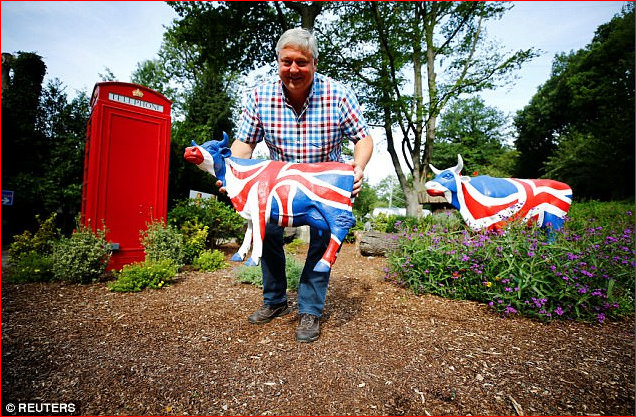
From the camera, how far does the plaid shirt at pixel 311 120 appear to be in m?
2.22

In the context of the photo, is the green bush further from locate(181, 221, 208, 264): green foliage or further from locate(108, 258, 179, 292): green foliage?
locate(181, 221, 208, 264): green foliage

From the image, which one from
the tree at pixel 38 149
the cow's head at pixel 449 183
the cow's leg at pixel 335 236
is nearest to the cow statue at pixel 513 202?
the cow's head at pixel 449 183

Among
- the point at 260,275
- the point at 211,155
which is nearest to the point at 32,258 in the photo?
the point at 260,275

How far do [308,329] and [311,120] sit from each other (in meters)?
1.52

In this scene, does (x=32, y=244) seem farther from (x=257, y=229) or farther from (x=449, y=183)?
(x=449, y=183)

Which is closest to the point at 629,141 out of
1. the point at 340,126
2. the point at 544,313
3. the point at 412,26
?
the point at 412,26

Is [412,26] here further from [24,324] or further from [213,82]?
[24,324]

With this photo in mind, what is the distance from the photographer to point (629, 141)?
1495cm

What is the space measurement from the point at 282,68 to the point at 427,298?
100 inches

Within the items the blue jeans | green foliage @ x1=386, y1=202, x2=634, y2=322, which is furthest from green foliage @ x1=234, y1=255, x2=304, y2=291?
green foliage @ x1=386, y1=202, x2=634, y2=322

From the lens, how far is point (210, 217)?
18.9 ft

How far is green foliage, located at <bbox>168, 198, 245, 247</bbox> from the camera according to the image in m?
5.63

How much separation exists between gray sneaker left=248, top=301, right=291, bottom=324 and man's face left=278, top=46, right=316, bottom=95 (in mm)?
1733

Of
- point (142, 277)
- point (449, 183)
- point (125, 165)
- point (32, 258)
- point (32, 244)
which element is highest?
point (125, 165)
